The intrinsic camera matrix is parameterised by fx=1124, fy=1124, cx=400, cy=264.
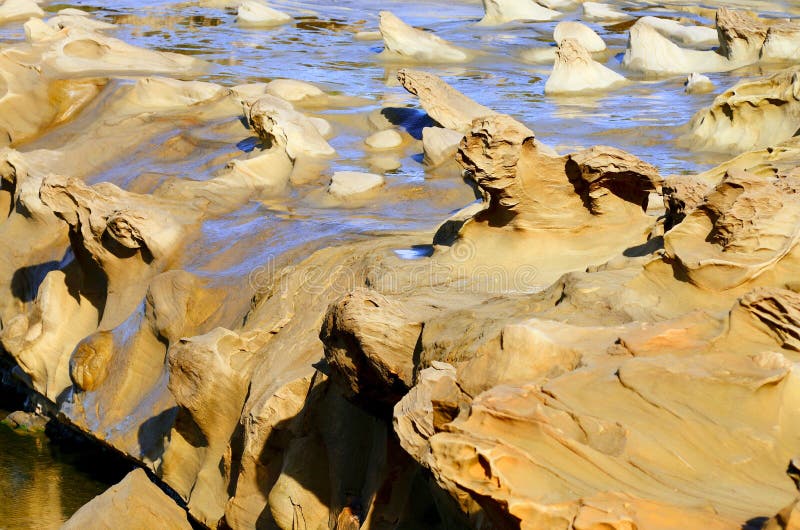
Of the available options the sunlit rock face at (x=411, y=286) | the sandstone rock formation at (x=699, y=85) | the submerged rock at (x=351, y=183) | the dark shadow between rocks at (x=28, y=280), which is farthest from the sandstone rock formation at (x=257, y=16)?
the submerged rock at (x=351, y=183)

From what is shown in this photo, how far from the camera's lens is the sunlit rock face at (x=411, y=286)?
2.55 meters

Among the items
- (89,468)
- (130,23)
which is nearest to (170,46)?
(130,23)

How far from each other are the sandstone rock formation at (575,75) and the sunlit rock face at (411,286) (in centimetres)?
3

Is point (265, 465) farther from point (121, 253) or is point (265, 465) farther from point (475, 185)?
point (121, 253)

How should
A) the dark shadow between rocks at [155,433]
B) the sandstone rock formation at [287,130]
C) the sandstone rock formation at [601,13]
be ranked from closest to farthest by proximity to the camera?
the dark shadow between rocks at [155,433]
the sandstone rock formation at [287,130]
the sandstone rock formation at [601,13]

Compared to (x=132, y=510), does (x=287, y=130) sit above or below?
above

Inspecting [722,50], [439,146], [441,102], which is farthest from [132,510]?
[722,50]

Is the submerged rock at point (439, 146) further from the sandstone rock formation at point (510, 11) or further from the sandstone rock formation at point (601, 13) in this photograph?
the sandstone rock formation at point (601, 13)

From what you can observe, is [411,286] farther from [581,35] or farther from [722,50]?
[581,35]

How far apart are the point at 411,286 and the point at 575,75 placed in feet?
21.9

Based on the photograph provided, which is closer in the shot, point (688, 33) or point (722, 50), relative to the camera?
point (722, 50)

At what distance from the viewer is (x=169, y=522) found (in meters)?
4.81

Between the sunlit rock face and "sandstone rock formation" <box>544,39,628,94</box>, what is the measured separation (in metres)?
0.03

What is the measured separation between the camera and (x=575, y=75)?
35.1 feet
